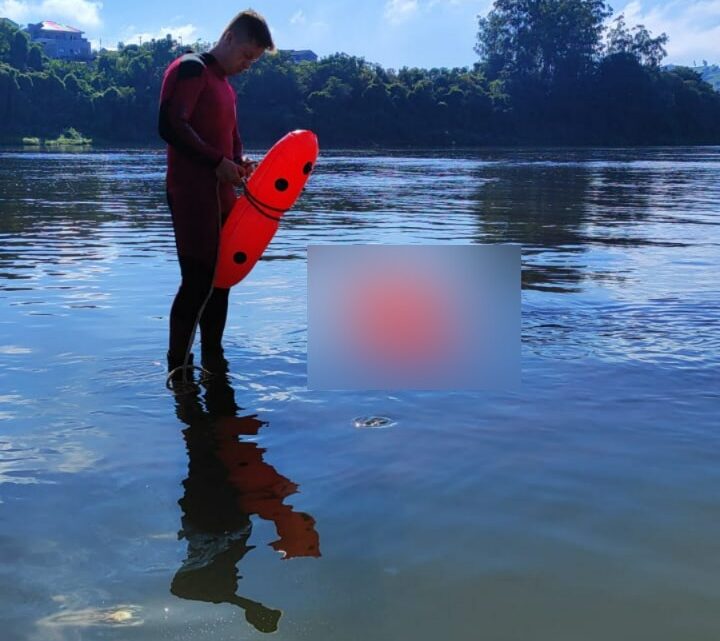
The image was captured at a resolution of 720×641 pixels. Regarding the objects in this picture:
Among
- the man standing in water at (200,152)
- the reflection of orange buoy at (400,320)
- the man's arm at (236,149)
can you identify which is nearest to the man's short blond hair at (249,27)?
the man standing in water at (200,152)

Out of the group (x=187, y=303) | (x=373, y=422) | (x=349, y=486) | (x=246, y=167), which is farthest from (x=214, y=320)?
(x=349, y=486)

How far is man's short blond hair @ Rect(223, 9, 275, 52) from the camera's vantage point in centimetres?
495

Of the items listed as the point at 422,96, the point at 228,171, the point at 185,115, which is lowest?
the point at 228,171

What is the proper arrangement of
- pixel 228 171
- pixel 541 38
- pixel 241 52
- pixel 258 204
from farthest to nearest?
pixel 541 38, pixel 258 204, pixel 241 52, pixel 228 171

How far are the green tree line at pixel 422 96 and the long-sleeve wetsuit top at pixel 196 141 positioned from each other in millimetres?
85094

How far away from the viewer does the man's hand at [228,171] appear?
486 centimetres

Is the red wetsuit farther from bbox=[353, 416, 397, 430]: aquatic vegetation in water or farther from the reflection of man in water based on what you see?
bbox=[353, 416, 397, 430]: aquatic vegetation in water

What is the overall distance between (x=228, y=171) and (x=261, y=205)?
0.42 metres

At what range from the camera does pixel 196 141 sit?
4793 millimetres

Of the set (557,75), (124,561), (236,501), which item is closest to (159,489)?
(236,501)

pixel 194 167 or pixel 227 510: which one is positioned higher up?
pixel 194 167

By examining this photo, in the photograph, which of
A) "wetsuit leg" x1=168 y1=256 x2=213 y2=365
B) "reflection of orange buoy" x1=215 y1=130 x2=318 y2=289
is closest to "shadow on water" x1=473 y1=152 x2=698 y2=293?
"reflection of orange buoy" x1=215 y1=130 x2=318 y2=289

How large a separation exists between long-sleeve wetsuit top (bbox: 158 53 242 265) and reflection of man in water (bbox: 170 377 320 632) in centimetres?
115

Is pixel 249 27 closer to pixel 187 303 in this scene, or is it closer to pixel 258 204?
pixel 258 204
